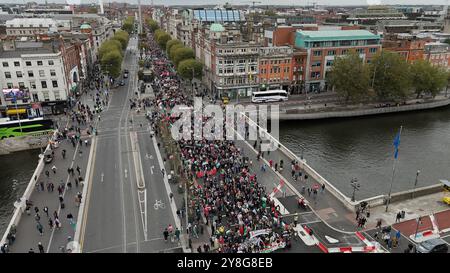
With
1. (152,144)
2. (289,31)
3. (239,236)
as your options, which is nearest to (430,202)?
(239,236)

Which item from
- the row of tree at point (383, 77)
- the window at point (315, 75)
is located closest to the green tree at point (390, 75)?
the row of tree at point (383, 77)

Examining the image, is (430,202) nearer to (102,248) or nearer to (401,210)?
(401,210)

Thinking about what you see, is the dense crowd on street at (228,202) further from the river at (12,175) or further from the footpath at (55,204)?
the river at (12,175)

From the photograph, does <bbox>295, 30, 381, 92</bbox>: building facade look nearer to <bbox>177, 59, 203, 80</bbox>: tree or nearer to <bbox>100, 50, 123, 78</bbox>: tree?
<bbox>177, 59, 203, 80</bbox>: tree

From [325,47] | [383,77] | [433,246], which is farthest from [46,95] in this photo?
[383,77]

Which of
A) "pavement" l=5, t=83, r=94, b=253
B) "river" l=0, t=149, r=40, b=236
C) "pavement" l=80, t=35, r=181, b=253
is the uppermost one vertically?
"pavement" l=5, t=83, r=94, b=253

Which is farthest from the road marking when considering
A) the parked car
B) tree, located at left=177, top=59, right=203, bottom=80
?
tree, located at left=177, top=59, right=203, bottom=80
